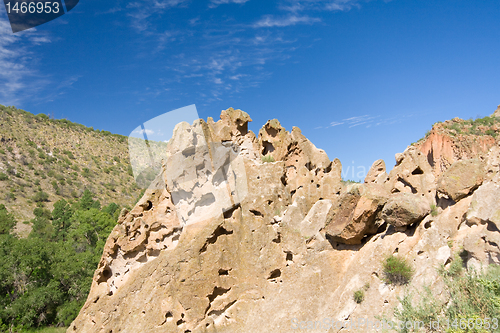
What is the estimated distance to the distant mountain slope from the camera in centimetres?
5100

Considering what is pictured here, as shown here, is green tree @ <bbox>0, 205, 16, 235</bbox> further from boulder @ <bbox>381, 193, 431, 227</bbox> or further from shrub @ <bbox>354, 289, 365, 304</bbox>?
boulder @ <bbox>381, 193, 431, 227</bbox>

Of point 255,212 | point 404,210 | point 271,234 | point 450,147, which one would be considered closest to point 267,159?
point 255,212

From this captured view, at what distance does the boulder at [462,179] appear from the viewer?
955 centimetres

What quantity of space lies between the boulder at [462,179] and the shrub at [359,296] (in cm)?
405

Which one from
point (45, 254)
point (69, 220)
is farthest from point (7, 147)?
point (45, 254)

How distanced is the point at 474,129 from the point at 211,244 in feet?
115

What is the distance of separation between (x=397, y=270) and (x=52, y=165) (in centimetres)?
6423

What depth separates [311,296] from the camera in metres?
10.7

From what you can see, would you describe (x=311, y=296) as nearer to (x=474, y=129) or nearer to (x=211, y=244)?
(x=211, y=244)

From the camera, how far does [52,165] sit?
5866 centimetres

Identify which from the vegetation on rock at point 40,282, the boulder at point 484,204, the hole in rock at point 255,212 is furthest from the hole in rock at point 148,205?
the vegetation on rock at point 40,282

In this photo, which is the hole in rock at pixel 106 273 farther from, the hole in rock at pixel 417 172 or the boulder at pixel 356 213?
the hole in rock at pixel 417 172

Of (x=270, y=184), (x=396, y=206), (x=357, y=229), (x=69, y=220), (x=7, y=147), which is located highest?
(x=7, y=147)

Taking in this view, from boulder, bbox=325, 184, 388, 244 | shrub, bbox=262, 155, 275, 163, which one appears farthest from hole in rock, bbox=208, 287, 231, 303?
shrub, bbox=262, 155, 275, 163
